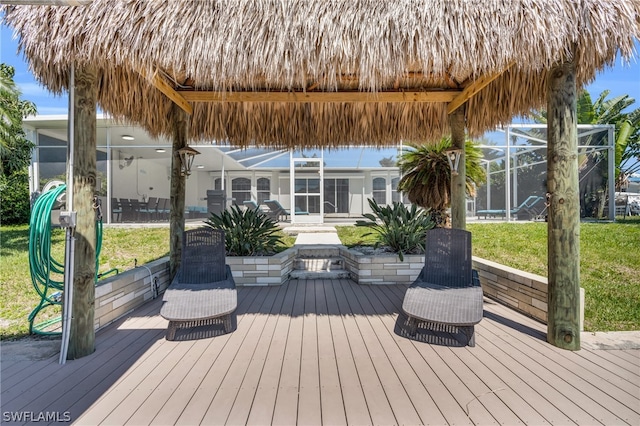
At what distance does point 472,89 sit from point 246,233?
3.78 metres

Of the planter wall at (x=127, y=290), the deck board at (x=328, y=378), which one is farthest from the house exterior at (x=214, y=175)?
the deck board at (x=328, y=378)

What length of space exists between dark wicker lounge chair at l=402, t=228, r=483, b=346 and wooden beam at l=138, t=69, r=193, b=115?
127 inches

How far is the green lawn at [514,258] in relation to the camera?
377cm

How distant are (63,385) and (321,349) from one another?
1.84 m

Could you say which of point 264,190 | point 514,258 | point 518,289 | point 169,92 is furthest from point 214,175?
point 518,289

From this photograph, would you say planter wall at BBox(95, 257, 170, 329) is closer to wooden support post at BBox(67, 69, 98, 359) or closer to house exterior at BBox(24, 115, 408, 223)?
wooden support post at BBox(67, 69, 98, 359)

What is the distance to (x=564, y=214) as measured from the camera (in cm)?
269

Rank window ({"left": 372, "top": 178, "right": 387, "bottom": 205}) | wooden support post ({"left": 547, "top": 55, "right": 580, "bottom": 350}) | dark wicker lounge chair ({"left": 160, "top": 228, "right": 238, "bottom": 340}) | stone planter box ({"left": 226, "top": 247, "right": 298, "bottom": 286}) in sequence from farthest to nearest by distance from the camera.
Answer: window ({"left": 372, "top": 178, "right": 387, "bottom": 205}) → stone planter box ({"left": 226, "top": 247, "right": 298, "bottom": 286}) → dark wicker lounge chair ({"left": 160, "top": 228, "right": 238, "bottom": 340}) → wooden support post ({"left": 547, "top": 55, "right": 580, "bottom": 350})

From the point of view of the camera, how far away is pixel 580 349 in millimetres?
2676

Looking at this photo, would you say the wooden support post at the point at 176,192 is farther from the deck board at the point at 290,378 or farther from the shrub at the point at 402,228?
the shrub at the point at 402,228

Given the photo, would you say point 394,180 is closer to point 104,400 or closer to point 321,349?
point 321,349

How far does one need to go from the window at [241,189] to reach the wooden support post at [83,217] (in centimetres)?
1106

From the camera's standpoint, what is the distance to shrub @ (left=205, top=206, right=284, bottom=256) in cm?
504

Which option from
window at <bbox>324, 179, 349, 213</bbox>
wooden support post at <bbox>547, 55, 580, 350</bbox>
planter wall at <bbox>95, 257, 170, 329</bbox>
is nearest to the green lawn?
planter wall at <bbox>95, 257, 170, 329</bbox>
